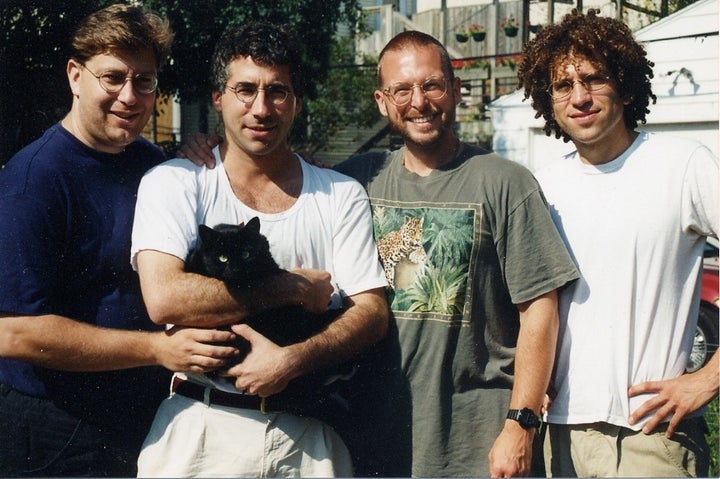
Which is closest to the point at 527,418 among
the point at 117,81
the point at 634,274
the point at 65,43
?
the point at 634,274

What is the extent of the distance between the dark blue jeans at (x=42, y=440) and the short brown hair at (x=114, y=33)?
5.04ft

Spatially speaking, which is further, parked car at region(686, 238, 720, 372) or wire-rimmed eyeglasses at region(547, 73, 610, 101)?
parked car at region(686, 238, 720, 372)

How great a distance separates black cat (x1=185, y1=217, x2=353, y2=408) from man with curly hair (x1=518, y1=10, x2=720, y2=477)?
1037 mm

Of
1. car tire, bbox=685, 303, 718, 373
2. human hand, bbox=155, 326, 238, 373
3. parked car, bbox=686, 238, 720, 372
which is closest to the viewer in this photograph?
human hand, bbox=155, 326, 238, 373

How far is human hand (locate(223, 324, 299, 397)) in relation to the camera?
3018 millimetres

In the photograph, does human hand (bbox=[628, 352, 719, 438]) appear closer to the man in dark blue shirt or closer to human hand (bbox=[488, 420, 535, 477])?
human hand (bbox=[488, 420, 535, 477])

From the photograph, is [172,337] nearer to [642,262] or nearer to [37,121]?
[642,262]

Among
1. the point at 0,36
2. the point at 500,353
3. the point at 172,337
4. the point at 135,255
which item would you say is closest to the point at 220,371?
the point at 172,337

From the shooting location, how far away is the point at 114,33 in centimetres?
336

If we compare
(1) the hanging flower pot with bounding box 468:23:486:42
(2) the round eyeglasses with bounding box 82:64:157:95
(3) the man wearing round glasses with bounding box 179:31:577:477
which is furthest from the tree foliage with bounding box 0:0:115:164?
(1) the hanging flower pot with bounding box 468:23:486:42

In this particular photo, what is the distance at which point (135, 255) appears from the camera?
10.3ft

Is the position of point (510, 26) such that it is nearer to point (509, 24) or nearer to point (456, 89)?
point (509, 24)

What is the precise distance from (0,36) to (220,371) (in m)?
3.32

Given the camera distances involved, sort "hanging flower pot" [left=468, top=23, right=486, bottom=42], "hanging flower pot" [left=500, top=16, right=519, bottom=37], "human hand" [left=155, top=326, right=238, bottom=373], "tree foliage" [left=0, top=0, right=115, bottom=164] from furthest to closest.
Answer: "hanging flower pot" [left=468, top=23, right=486, bottom=42] → "hanging flower pot" [left=500, top=16, right=519, bottom=37] → "tree foliage" [left=0, top=0, right=115, bottom=164] → "human hand" [left=155, top=326, right=238, bottom=373]
